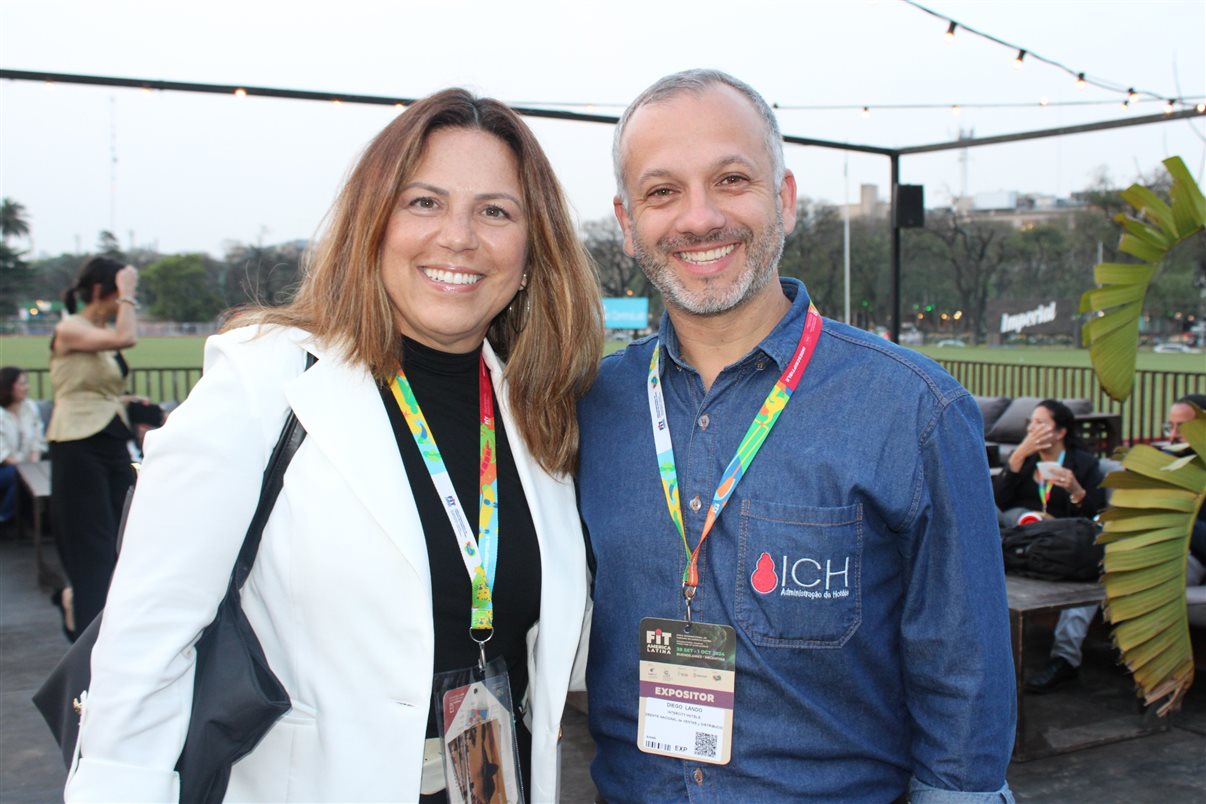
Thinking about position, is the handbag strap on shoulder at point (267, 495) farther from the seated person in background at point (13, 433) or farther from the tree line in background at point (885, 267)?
the seated person in background at point (13, 433)

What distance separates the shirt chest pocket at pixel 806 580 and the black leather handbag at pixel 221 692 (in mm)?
726

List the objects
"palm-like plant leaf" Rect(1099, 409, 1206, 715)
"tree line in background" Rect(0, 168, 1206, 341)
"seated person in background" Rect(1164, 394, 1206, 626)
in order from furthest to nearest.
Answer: "tree line in background" Rect(0, 168, 1206, 341)
"seated person in background" Rect(1164, 394, 1206, 626)
"palm-like plant leaf" Rect(1099, 409, 1206, 715)

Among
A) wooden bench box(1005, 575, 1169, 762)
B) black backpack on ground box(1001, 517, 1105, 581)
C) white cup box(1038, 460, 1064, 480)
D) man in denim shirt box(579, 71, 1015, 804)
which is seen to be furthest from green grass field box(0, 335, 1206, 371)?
man in denim shirt box(579, 71, 1015, 804)

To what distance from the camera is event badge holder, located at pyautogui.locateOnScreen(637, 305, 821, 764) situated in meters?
1.47

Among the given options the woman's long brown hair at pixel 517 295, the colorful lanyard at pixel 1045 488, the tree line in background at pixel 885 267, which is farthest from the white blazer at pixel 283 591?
the tree line in background at pixel 885 267

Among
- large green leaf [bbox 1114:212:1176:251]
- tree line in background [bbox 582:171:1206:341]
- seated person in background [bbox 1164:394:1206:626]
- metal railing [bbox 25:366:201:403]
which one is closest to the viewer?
large green leaf [bbox 1114:212:1176:251]

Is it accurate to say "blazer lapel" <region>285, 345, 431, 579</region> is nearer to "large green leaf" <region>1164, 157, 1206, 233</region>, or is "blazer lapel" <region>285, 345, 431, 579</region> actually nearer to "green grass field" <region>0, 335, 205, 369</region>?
"large green leaf" <region>1164, 157, 1206, 233</region>

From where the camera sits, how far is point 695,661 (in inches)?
58.7

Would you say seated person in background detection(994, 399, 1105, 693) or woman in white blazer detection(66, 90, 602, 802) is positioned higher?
woman in white blazer detection(66, 90, 602, 802)

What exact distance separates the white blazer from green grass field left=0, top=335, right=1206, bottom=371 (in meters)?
15.1

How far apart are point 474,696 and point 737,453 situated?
0.60 metres

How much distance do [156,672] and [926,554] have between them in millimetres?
1146

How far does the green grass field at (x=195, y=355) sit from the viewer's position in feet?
58.7

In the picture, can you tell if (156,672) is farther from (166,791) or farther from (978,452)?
(978,452)
